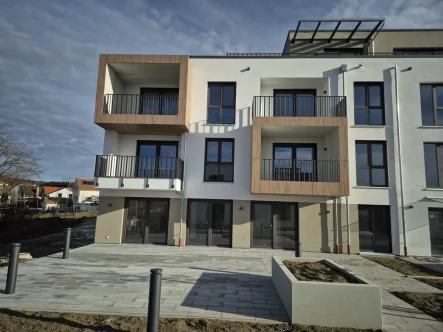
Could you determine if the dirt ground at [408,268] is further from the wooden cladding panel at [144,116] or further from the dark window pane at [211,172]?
the wooden cladding panel at [144,116]

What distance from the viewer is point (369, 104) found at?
1304cm

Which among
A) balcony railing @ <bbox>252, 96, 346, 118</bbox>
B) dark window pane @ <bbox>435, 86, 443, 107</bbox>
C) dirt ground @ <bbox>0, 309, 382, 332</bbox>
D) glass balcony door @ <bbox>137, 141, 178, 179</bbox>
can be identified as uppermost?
dark window pane @ <bbox>435, 86, 443, 107</bbox>

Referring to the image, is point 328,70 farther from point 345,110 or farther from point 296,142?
point 296,142

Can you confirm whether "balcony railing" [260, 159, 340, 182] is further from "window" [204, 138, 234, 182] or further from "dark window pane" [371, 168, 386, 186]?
"dark window pane" [371, 168, 386, 186]

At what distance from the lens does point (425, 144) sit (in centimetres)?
1254

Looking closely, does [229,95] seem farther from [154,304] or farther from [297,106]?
[154,304]

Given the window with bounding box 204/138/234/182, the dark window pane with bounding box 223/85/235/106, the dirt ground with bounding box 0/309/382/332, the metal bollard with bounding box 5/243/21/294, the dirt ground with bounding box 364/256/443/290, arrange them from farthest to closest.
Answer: the dark window pane with bounding box 223/85/235/106
the window with bounding box 204/138/234/182
the dirt ground with bounding box 364/256/443/290
the metal bollard with bounding box 5/243/21/294
the dirt ground with bounding box 0/309/382/332

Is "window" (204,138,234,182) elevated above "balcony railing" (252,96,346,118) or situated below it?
below

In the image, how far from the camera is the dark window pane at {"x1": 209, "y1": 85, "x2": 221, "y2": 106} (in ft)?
44.5

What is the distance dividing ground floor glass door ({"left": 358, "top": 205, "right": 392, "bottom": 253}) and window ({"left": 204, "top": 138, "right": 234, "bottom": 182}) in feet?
19.5

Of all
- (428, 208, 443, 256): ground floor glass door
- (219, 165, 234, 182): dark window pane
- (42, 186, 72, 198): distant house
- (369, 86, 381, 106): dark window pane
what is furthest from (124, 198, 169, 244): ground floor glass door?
(42, 186, 72, 198): distant house

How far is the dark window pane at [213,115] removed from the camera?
13.4 metres

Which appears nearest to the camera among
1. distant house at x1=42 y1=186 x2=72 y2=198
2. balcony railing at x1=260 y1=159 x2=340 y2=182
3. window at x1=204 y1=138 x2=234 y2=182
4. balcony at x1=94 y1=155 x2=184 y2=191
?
balcony at x1=94 y1=155 x2=184 y2=191

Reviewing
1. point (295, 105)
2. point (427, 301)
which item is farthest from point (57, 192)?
point (427, 301)
